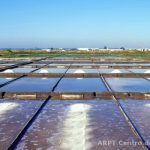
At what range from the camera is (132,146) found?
287 centimetres

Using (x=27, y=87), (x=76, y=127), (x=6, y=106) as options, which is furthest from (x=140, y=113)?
(x=27, y=87)

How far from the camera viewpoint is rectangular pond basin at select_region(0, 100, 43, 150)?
317 centimetres

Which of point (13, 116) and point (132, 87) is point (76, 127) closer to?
point (13, 116)

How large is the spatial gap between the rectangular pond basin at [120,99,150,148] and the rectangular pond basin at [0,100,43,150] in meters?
1.28

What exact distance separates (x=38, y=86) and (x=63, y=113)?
2.83m

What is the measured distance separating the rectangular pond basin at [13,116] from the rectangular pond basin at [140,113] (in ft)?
4.21

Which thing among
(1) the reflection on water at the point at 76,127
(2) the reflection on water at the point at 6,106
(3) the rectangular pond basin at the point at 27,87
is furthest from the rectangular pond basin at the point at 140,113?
(3) the rectangular pond basin at the point at 27,87

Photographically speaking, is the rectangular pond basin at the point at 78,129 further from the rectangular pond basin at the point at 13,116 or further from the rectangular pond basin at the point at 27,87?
the rectangular pond basin at the point at 27,87

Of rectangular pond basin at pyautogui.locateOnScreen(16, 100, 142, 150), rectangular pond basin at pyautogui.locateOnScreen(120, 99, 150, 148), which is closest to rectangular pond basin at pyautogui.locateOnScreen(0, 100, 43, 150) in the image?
rectangular pond basin at pyautogui.locateOnScreen(16, 100, 142, 150)

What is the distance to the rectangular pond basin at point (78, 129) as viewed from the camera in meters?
2.93

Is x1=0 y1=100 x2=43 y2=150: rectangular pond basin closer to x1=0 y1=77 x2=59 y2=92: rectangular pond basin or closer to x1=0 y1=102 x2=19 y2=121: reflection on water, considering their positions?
x1=0 y1=102 x2=19 y2=121: reflection on water

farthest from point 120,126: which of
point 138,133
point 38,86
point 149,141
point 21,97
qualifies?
point 38,86

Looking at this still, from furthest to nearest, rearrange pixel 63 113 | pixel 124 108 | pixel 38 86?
pixel 38 86, pixel 124 108, pixel 63 113

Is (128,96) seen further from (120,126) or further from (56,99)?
(120,126)
